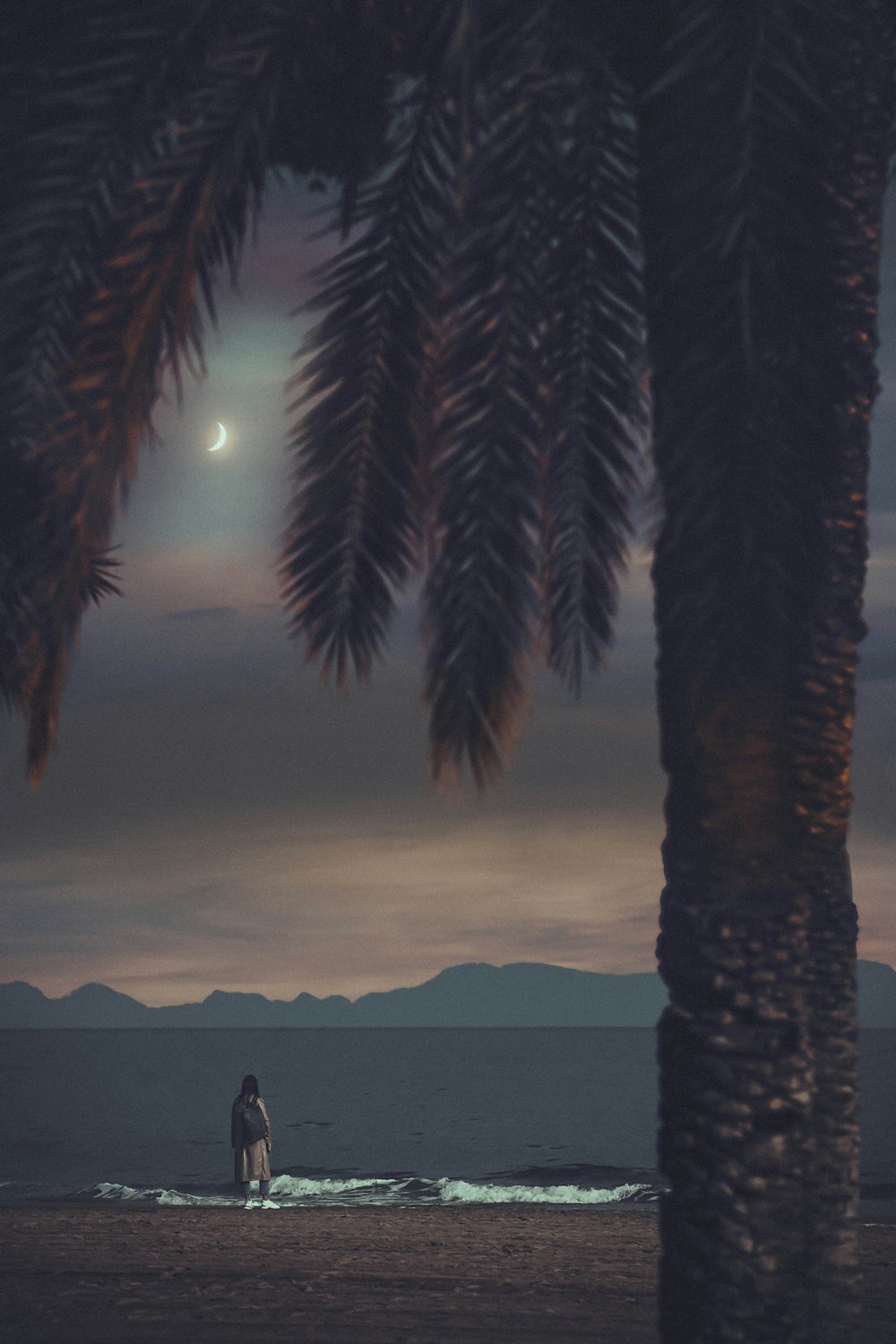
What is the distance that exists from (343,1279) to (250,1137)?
7.90m

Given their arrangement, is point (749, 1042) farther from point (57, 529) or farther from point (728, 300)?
point (57, 529)

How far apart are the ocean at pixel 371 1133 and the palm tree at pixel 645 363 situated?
12.4 meters

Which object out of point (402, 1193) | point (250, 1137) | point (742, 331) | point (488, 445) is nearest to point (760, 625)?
point (742, 331)

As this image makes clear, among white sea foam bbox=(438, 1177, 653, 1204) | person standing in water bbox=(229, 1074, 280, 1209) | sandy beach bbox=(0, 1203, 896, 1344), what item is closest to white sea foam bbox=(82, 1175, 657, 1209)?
white sea foam bbox=(438, 1177, 653, 1204)

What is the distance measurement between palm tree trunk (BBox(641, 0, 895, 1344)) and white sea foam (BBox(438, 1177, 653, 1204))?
23.1 meters

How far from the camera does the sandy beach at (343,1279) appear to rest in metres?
9.84

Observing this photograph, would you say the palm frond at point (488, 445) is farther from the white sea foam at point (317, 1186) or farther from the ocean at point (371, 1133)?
the white sea foam at point (317, 1186)

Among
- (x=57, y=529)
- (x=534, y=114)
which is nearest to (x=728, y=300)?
(x=534, y=114)

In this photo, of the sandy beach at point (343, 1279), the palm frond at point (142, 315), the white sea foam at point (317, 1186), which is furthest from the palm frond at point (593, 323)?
the white sea foam at point (317, 1186)

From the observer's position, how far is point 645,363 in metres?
7.32

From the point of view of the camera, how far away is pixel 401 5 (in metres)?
6.67

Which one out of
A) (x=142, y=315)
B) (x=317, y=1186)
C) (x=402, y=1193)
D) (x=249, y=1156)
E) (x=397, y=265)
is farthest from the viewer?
(x=317, y=1186)

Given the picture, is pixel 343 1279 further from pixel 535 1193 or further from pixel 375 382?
pixel 535 1193

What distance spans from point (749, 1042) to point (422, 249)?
13.3ft
